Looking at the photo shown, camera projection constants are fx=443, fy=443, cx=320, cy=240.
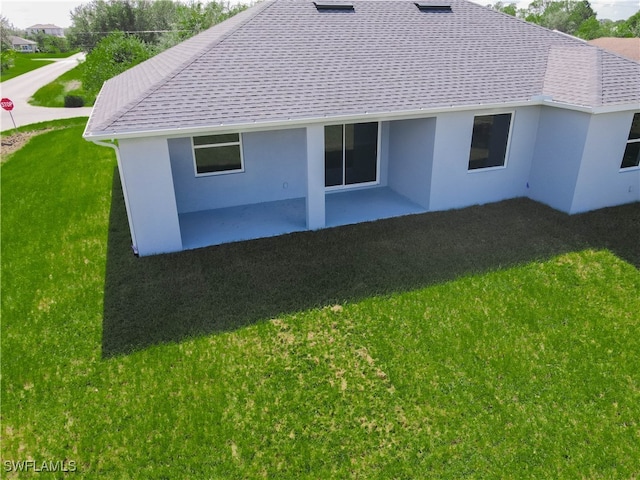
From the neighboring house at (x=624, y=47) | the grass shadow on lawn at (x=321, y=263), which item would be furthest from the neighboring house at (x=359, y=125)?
the neighboring house at (x=624, y=47)

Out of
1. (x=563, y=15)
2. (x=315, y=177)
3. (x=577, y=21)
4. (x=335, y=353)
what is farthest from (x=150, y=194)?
(x=577, y=21)

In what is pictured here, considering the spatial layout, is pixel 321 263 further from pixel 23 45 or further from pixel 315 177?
pixel 23 45

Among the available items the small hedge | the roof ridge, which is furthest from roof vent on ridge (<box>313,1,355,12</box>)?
the small hedge

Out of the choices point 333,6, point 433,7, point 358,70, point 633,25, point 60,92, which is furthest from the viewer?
point 633,25

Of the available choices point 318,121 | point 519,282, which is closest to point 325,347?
point 519,282

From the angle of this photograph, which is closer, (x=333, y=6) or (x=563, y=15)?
(x=333, y=6)

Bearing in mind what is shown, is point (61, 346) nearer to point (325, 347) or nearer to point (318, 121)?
point (325, 347)

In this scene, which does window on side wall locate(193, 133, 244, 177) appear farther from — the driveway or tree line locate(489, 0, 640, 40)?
tree line locate(489, 0, 640, 40)
